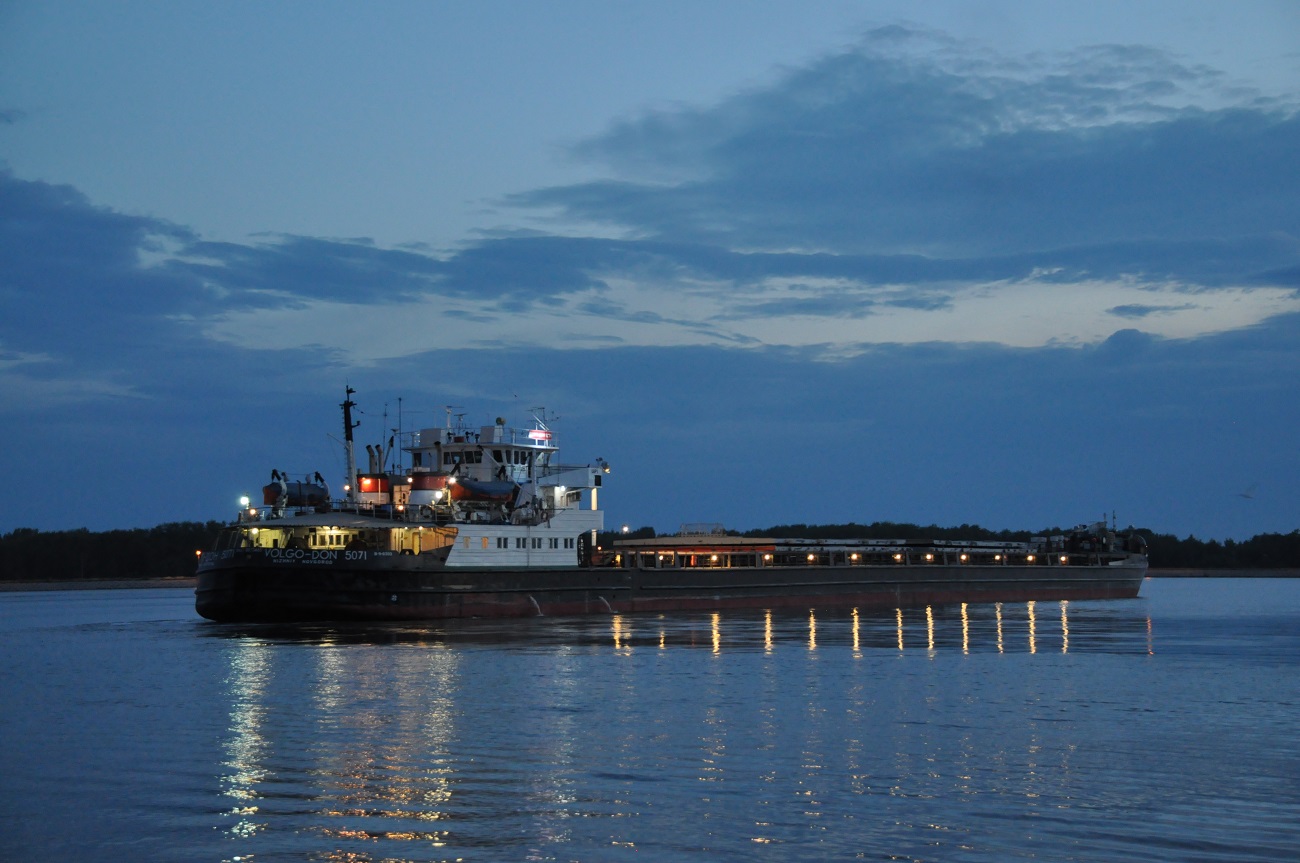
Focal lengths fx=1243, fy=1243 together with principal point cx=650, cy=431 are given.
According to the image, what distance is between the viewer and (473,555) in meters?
55.5

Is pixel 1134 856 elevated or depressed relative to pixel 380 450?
depressed

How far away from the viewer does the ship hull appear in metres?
51.6

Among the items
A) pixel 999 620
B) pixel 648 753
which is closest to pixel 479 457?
pixel 999 620

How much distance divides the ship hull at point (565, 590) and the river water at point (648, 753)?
22.9 ft

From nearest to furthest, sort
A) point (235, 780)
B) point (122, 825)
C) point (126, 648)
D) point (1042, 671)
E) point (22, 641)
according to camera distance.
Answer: point (122, 825) < point (235, 780) < point (1042, 671) < point (126, 648) < point (22, 641)

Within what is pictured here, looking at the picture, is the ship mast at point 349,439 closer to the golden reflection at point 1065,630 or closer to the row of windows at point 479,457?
the row of windows at point 479,457

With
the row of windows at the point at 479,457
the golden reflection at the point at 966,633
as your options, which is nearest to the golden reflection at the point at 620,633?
the row of windows at the point at 479,457

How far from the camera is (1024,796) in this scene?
18.4 m

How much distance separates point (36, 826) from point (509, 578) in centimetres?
3890

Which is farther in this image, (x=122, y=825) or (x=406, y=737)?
(x=406, y=737)

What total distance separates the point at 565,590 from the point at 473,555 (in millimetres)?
5629

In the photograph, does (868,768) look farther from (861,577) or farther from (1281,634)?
(861,577)

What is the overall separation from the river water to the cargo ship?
24.1ft

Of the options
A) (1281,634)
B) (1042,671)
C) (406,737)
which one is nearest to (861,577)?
(1281,634)
